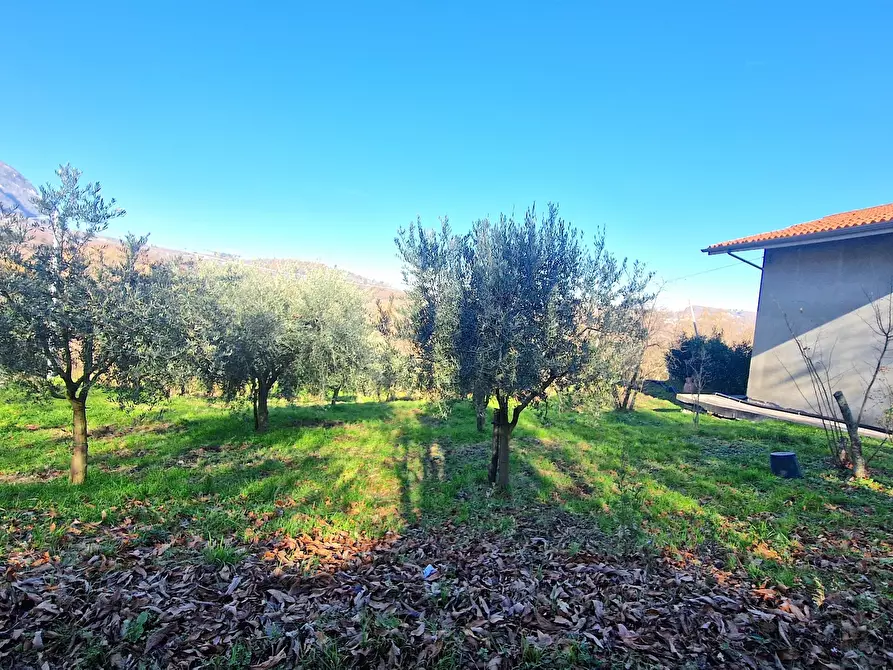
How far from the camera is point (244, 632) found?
3711 mm

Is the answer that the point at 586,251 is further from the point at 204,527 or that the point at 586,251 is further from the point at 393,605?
the point at 204,527

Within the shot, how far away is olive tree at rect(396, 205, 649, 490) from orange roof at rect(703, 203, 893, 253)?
468 inches

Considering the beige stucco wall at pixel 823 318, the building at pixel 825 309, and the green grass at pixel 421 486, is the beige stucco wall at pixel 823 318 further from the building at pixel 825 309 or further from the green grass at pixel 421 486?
the green grass at pixel 421 486

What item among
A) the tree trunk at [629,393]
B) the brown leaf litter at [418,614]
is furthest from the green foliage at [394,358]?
the tree trunk at [629,393]

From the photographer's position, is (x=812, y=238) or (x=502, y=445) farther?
(x=812, y=238)

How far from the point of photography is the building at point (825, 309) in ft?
44.0

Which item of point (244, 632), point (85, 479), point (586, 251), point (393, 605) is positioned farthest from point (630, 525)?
point (85, 479)

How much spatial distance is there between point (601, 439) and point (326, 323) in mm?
10224

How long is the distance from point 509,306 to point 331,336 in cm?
793

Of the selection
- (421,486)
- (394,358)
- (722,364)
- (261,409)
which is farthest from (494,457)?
(722,364)

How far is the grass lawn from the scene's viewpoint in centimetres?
511

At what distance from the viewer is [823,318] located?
14.8 meters

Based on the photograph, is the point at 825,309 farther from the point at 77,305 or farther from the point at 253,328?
the point at 77,305

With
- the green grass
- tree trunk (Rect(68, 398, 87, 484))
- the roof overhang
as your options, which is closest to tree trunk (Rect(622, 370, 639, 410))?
the green grass
